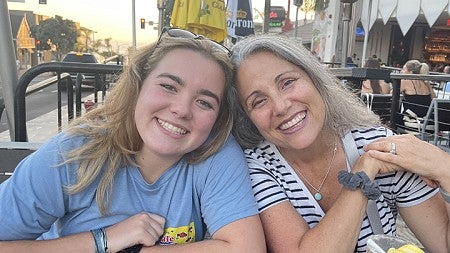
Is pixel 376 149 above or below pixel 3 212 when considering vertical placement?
above

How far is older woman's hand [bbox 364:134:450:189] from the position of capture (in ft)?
4.73

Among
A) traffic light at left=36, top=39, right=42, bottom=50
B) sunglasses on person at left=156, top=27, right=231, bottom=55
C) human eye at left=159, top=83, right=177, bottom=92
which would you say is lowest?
traffic light at left=36, top=39, right=42, bottom=50

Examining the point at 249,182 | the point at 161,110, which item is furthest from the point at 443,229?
the point at 161,110

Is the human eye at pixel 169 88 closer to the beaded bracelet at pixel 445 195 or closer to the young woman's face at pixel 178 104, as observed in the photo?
the young woman's face at pixel 178 104

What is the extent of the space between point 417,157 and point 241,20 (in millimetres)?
7528

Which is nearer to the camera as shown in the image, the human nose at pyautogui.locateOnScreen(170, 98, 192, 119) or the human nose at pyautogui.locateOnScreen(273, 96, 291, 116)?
the human nose at pyautogui.locateOnScreen(170, 98, 192, 119)

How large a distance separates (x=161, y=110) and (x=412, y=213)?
1.05 meters

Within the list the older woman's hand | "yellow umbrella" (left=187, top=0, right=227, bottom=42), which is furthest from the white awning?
the older woman's hand

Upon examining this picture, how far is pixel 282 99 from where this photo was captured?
1496mm

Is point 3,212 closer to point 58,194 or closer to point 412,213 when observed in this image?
point 58,194

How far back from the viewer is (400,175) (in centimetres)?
154

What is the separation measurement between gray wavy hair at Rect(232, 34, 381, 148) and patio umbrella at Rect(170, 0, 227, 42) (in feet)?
13.6

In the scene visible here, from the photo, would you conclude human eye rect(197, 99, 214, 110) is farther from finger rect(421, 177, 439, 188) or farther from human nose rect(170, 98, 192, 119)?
finger rect(421, 177, 439, 188)

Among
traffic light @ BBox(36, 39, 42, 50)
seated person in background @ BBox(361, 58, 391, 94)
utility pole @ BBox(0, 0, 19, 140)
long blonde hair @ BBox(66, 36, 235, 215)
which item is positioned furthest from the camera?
traffic light @ BBox(36, 39, 42, 50)
